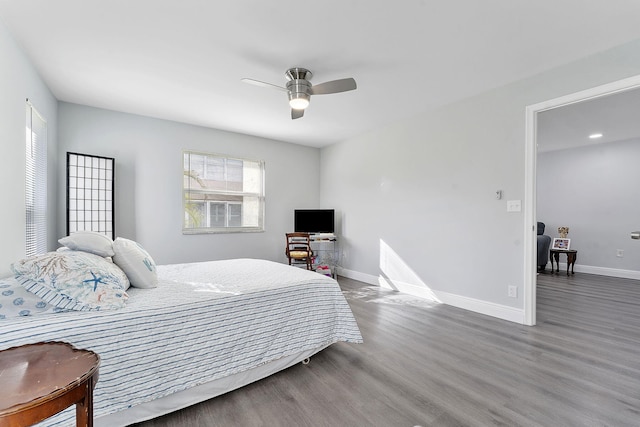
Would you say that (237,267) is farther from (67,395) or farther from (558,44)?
(558,44)

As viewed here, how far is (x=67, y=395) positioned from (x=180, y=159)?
13.4ft

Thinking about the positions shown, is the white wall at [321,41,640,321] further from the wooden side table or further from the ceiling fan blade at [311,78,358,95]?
the wooden side table

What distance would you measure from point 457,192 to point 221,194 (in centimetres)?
363

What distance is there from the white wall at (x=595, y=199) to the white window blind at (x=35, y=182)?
28.5 ft

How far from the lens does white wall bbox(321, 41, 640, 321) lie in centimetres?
308

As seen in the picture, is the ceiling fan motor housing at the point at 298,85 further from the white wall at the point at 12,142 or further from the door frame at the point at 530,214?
the door frame at the point at 530,214

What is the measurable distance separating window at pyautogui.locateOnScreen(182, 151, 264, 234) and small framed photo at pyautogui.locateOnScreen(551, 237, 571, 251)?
6.05 meters

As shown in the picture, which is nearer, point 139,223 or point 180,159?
point 139,223

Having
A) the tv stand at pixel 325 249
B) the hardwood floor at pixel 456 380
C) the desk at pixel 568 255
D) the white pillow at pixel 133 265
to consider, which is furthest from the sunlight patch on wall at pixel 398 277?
the desk at pixel 568 255

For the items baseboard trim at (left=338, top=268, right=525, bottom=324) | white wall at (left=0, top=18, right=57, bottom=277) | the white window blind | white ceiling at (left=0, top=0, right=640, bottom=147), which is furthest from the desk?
the white window blind

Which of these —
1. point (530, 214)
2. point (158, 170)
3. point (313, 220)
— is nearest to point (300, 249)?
point (313, 220)

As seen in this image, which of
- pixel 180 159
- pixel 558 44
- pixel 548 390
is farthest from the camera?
pixel 180 159

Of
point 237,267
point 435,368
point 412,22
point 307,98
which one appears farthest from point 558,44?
point 237,267

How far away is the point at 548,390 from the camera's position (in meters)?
1.90
